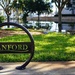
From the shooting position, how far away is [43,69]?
6.46 m

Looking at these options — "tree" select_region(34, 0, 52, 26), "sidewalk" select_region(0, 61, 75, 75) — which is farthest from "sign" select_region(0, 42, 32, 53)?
"tree" select_region(34, 0, 52, 26)

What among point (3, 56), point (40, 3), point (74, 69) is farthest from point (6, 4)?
point (74, 69)

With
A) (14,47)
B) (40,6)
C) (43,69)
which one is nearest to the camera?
(43,69)

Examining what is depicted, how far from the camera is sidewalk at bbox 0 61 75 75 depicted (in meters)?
6.13

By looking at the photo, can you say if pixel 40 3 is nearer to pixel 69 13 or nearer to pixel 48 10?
pixel 48 10

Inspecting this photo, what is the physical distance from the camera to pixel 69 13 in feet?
180

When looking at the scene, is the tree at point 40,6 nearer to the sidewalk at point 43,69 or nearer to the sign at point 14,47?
the sidewalk at point 43,69

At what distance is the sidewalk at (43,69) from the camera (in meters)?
6.13

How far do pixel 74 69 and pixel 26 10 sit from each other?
33144 millimetres

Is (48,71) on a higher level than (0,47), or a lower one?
lower

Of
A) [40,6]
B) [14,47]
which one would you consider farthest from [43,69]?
[40,6]

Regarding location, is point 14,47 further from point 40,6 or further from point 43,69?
point 40,6

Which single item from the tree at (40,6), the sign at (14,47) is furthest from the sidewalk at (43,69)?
the tree at (40,6)

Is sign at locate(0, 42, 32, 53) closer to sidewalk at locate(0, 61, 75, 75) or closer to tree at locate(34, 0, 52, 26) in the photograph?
sidewalk at locate(0, 61, 75, 75)
